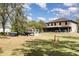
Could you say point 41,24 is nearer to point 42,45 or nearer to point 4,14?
point 42,45

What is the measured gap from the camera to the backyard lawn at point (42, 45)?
219cm

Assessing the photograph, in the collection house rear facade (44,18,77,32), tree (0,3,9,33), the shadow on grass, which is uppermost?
tree (0,3,9,33)

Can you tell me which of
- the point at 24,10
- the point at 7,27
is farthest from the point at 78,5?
the point at 7,27

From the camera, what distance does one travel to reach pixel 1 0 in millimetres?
2225

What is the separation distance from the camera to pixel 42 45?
7.27ft

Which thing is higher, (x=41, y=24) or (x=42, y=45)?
(x=41, y=24)

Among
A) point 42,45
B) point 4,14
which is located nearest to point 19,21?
point 4,14

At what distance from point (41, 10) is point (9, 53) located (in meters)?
0.53

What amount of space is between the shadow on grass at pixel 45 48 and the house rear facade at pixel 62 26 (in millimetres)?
120

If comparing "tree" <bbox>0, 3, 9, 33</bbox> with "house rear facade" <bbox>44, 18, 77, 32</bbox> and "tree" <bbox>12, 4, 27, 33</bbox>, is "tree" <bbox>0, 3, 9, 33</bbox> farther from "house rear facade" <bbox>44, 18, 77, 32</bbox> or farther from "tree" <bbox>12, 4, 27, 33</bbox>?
"house rear facade" <bbox>44, 18, 77, 32</bbox>

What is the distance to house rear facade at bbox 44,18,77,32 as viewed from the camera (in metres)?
2.22

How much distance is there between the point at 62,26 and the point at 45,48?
28 centimetres

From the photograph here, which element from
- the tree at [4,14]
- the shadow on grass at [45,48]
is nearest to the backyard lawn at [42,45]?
the shadow on grass at [45,48]

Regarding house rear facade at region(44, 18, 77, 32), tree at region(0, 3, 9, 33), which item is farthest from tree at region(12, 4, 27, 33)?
house rear facade at region(44, 18, 77, 32)
